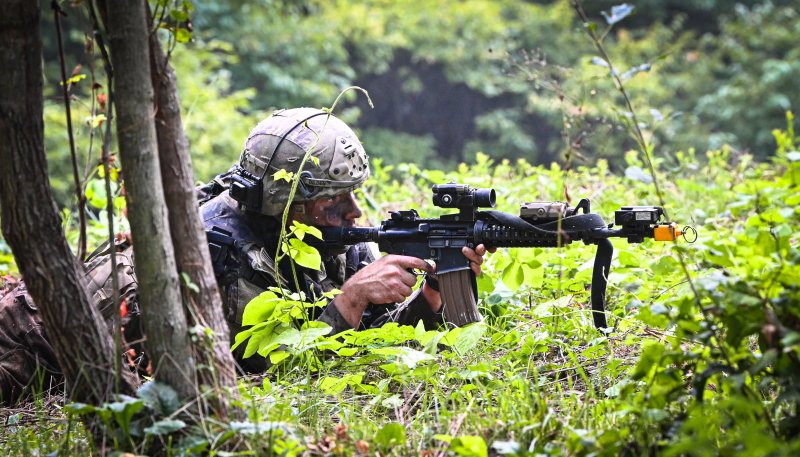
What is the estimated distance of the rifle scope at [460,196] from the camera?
3.67m

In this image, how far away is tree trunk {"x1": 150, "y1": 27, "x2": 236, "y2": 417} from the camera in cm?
254

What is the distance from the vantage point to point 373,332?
10.9 ft

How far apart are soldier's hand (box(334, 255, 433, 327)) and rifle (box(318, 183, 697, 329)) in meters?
0.13

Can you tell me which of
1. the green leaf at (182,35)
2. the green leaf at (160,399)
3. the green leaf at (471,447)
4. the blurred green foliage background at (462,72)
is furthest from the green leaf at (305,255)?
the blurred green foliage background at (462,72)

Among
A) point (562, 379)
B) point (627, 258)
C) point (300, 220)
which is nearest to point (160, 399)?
point (562, 379)

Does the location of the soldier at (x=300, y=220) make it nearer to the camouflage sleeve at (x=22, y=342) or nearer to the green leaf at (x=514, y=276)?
the green leaf at (x=514, y=276)

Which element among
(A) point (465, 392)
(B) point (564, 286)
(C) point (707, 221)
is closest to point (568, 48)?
(C) point (707, 221)

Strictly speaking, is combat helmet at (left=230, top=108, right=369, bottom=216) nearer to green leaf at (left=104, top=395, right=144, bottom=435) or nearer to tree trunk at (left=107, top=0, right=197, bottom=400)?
tree trunk at (left=107, top=0, right=197, bottom=400)

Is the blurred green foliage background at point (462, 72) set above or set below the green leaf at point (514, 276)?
above

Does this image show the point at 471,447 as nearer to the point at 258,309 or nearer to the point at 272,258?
the point at 258,309

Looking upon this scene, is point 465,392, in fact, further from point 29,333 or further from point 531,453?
point 29,333

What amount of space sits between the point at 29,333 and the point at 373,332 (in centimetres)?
149

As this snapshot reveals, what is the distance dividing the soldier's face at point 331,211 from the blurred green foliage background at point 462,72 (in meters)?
8.18


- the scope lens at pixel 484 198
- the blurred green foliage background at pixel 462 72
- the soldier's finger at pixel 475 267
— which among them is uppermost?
the blurred green foliage background at pixel 462 72
